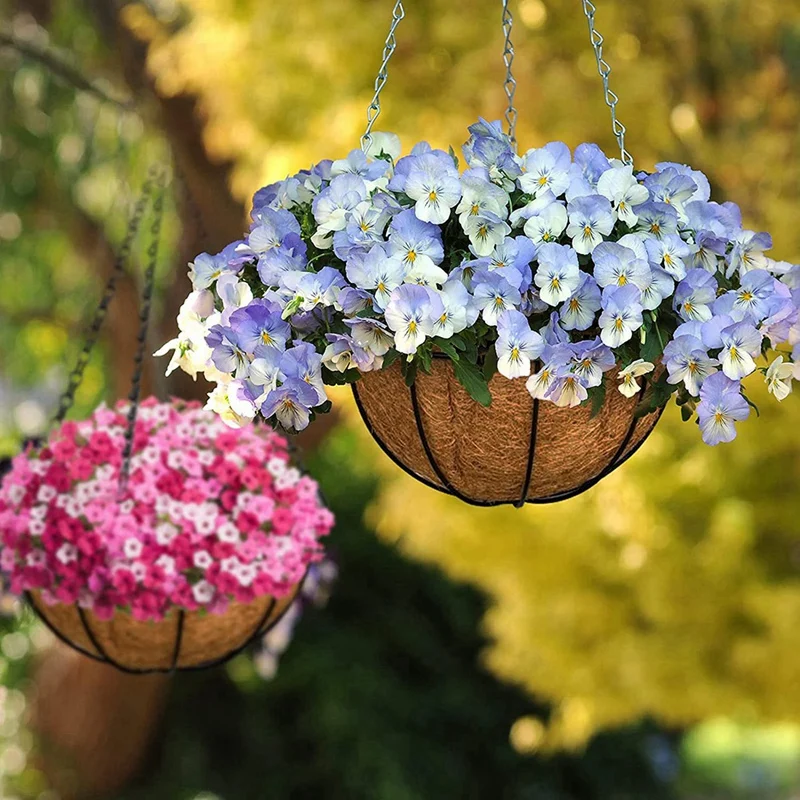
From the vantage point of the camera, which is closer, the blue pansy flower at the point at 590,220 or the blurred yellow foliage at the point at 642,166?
the blue pansy flower at the point at 590,220

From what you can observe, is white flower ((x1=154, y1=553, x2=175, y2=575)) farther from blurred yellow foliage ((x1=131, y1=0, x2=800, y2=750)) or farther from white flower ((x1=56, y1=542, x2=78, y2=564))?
blurred yellow foliage ((x1=131, y1=0, x2=800, y2=750))

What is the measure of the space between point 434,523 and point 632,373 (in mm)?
2355

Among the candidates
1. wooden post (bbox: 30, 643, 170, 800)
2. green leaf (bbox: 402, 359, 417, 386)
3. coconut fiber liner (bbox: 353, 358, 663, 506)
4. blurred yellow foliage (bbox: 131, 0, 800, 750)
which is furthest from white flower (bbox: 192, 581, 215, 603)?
wooden post (bbox: 30, 643, 170, 800)

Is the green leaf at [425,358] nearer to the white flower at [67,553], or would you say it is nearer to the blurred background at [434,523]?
the white flower at [67,553]

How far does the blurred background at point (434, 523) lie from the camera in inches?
117

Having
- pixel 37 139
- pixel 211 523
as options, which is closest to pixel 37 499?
pixel 211 523

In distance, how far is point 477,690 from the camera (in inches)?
191

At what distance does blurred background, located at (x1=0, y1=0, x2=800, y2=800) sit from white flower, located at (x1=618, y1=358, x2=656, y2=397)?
0.91 metres

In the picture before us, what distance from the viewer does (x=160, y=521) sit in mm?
1558

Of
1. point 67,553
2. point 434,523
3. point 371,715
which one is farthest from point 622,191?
point 371,715

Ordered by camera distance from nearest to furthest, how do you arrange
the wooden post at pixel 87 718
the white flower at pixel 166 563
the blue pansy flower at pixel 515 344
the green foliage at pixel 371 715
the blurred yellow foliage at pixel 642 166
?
the blue pansy flower at pixel 515 344 → the white flower at pixel 166 563 → the blurred yellow foliage at pixel 642 166 → the wooden post at pixel 87 718 → the green foliage at pixel 371 715

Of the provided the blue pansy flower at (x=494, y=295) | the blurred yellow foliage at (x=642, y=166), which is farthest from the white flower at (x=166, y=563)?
the blurred yellow foliage at (x=642, y=166)

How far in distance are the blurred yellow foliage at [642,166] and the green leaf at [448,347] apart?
188cm

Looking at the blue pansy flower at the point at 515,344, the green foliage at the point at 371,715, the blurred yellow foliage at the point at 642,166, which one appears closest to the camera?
the blue pansy flower at the point at 515,344
